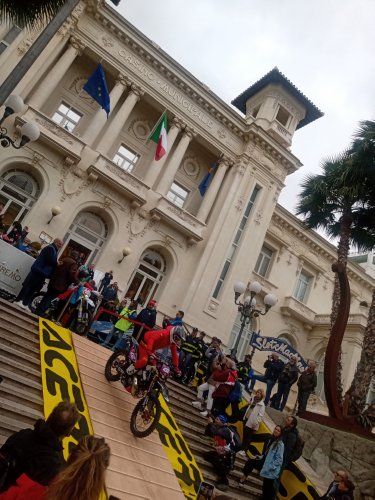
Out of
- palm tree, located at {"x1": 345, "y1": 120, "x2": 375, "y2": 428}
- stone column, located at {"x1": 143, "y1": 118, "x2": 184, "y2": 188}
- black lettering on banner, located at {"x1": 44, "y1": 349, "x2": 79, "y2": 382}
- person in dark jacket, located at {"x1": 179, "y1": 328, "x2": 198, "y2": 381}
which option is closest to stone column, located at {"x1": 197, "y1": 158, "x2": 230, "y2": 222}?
stone column, located at {"x1": 143, "y1": 118, "x2": 184, "y2": 188}

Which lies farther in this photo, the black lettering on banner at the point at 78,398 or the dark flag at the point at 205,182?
the dark flag at the point at 205,182

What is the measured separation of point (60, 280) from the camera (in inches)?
322

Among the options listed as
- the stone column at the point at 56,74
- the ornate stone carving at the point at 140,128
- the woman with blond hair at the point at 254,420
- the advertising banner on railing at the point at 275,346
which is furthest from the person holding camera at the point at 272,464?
the ornate stone carving at the point at 140,128

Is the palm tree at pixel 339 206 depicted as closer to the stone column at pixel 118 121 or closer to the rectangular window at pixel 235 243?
the rectangular window at pixel 235 243

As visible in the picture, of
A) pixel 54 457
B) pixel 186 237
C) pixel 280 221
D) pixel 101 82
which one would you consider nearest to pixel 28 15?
pixel 54 457

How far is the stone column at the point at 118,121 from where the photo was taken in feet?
55.6

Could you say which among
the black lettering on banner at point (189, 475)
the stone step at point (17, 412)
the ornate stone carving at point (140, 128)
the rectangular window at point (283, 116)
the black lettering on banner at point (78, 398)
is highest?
the rectangular window at point (283, 116)

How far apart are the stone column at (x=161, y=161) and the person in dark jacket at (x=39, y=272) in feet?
33.5

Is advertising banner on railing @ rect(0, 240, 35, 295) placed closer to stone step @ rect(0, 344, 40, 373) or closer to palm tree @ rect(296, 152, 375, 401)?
stone step @ rect(0, 344, 40, 373)

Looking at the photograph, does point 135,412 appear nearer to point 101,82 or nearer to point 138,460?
point 138,460

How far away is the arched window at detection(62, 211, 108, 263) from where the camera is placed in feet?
53.8

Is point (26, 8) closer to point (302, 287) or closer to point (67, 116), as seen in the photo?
point (67, 116)

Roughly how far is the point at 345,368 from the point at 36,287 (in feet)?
61.0

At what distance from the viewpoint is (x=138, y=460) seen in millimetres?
5340
